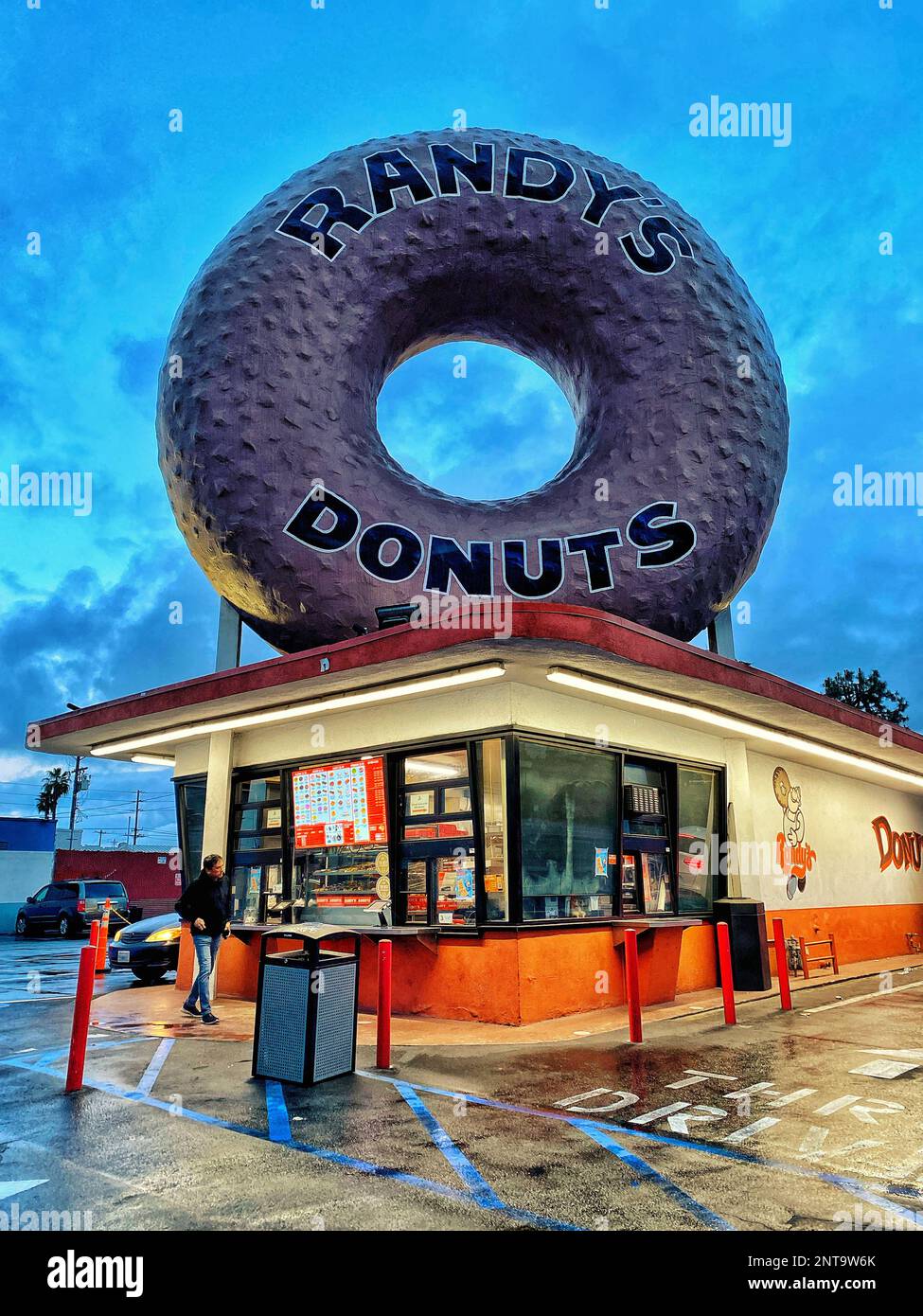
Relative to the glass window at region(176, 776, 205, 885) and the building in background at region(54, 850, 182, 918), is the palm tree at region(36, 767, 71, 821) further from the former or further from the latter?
the glass window at region(176, 776, 205, 885)

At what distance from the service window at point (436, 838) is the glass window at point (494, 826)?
0.18 m

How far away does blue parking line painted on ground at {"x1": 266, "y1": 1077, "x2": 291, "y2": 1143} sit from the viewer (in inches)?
188

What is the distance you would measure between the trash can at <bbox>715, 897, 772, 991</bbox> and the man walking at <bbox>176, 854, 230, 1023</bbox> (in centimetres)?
605

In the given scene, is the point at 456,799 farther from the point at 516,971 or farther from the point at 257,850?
the point at 257,850

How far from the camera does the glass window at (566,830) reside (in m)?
8.80

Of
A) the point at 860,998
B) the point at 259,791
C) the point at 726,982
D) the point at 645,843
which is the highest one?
the point at 259,791

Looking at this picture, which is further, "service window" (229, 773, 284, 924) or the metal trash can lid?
"service window" (229, 773, 284, 924)

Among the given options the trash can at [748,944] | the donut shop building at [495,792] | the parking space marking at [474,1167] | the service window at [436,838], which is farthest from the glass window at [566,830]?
the parking space marking at [474,1167]

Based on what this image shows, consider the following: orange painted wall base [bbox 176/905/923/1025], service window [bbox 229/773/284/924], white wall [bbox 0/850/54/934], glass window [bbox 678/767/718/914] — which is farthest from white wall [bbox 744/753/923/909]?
white wall [bbox 0/850/54/934]

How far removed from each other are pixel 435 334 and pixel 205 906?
7.55m

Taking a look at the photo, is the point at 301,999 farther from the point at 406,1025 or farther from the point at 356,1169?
the point at 406,1025

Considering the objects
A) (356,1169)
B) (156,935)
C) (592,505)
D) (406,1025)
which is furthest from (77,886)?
(356,1169)

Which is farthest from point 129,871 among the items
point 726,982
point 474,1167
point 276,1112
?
point 474,1167

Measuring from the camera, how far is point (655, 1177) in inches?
161
